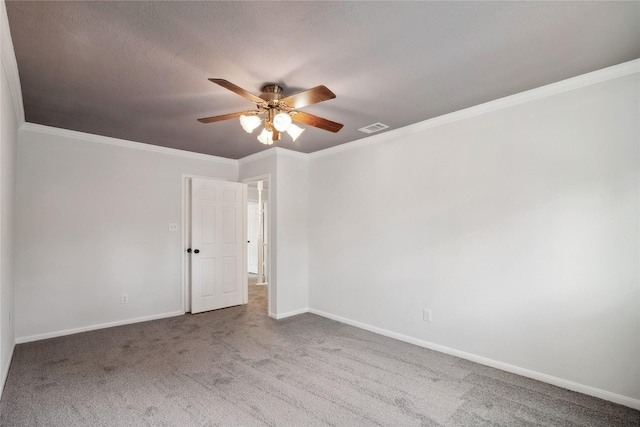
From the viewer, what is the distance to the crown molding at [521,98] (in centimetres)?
236

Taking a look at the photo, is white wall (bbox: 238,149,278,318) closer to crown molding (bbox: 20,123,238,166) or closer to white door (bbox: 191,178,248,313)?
white door (bbox: 191,178,248,313)

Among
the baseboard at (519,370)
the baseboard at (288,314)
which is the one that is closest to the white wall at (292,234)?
the baseboard at (288,314)

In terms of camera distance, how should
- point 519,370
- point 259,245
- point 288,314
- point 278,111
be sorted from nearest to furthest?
point 278,111 < point 519,370 < point 288,314 < point 259,245

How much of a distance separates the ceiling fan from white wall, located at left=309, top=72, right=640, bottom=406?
1424 mm

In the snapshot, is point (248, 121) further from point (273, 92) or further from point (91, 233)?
point (91, 233)

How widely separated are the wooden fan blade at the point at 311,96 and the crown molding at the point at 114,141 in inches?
120

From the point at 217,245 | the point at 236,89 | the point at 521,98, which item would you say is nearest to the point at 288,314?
the point at 217,245

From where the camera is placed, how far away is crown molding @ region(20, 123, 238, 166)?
3.67 m

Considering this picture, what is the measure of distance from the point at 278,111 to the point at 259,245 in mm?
5063

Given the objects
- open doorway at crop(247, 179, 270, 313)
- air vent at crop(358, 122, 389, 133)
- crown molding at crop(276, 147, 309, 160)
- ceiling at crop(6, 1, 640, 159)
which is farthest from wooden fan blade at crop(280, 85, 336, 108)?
open doorway at crop(247, 179, 270, 313)

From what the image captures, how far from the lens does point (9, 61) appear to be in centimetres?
216

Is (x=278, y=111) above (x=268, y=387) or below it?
above

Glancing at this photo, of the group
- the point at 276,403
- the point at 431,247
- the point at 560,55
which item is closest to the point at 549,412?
the point at 431,247

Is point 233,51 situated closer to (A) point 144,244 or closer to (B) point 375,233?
(B) point 375,233
